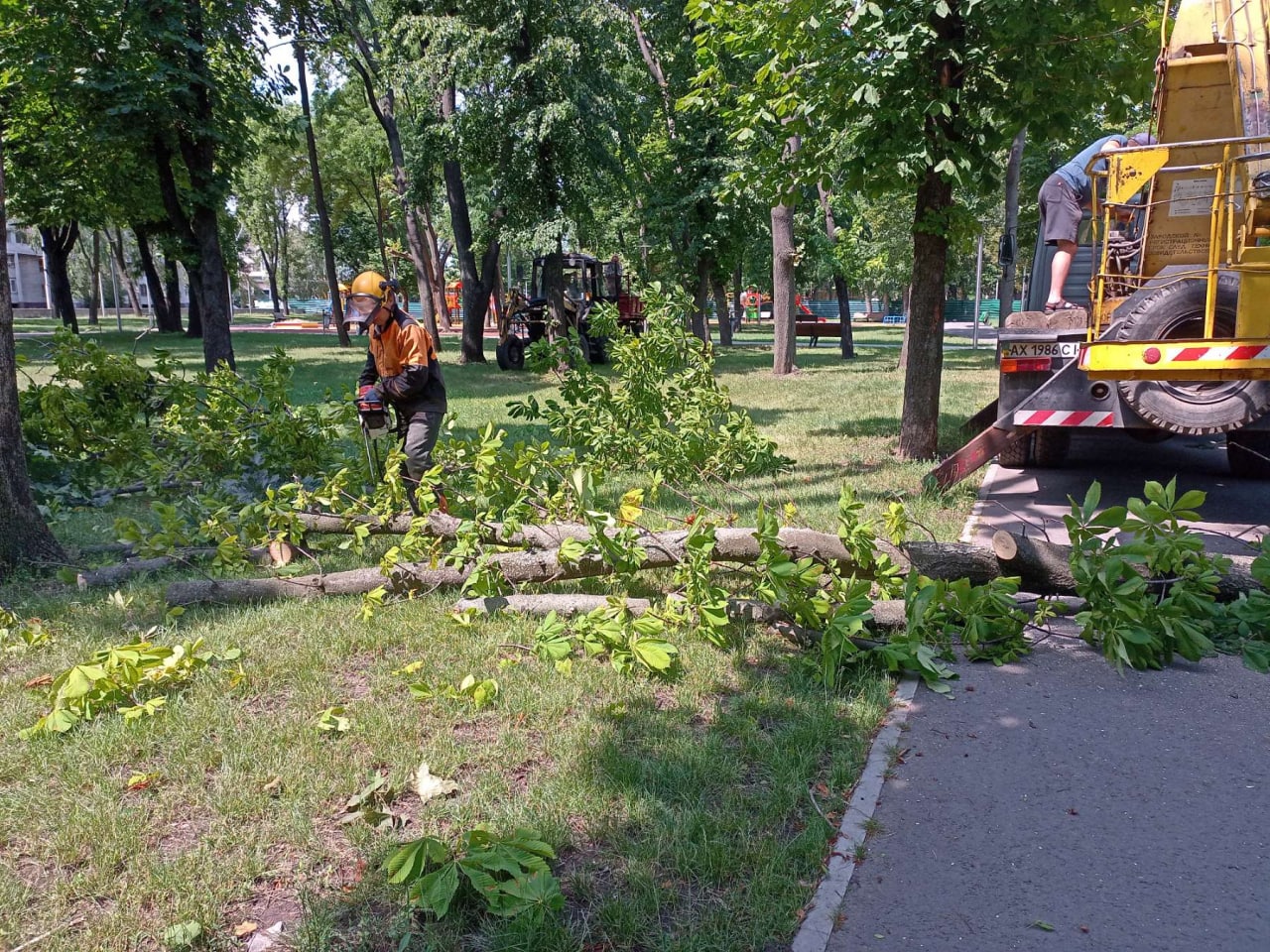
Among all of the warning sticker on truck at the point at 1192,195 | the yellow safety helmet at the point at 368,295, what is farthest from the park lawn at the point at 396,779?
the warning sticker on truck at the point at 1192,195

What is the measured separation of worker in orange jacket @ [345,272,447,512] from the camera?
22.0 ft

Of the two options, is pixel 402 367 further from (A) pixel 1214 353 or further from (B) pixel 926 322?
(A) pixel 1214 353

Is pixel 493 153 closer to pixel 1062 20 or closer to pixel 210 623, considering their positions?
pixel 1062 20

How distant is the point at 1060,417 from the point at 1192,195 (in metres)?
2.31

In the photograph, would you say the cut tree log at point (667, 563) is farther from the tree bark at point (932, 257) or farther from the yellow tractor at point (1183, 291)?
the tree bark at point (932, 257)

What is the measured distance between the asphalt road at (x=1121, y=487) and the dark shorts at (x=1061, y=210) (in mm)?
2242

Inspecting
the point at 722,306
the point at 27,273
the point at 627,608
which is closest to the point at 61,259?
the point at 722,306

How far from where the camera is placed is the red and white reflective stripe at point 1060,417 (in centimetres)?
695

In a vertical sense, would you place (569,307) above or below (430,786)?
above

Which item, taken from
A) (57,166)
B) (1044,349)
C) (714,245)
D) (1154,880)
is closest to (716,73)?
(1044,349)

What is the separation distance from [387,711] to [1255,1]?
25.3 ft

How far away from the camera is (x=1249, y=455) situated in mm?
8070

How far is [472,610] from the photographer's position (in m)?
5.11

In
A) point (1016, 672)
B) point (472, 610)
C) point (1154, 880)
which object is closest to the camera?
point (1154, 880)
